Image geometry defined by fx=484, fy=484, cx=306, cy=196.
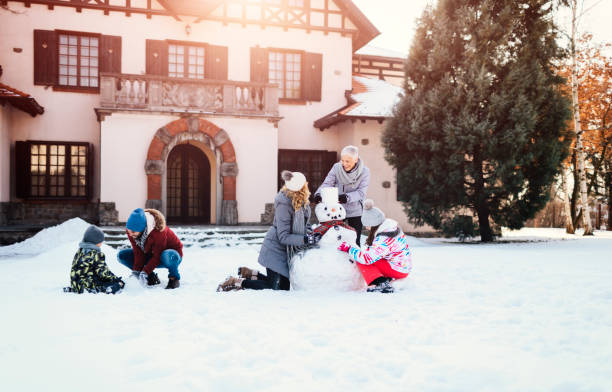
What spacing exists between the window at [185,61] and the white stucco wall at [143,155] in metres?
2.40

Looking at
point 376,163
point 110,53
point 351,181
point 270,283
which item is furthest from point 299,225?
point 110,53

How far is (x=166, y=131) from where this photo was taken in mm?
13023

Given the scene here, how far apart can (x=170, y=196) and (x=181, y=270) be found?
7.74 m

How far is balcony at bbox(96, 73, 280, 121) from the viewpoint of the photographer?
12.8 meters

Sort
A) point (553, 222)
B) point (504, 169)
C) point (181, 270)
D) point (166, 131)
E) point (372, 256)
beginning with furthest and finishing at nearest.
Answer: point (553, 222), point (166, 131), point (504, 169), point (181, 270), point (372, 256)

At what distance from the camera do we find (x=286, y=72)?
51.2 feet

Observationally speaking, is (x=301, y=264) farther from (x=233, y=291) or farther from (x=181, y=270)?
(x=181, y=270)

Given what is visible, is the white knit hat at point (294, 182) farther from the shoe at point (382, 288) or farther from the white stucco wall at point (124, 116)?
the white stucco wall at point (124, 116)

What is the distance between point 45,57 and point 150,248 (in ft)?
36.1

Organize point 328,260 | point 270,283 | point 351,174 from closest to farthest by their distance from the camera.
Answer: point 328,260, point 270,283, point 351,174

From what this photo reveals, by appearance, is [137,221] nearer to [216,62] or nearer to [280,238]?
[280,238]

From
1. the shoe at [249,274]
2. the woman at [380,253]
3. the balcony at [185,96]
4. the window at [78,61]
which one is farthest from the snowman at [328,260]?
the window at [78,61]

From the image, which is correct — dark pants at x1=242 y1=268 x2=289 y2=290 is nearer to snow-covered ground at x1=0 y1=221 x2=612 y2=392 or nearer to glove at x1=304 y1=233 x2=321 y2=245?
snow-covered ground at x1=0 y1=221 x2=612 y2=392

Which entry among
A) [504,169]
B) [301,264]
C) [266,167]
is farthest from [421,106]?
[301,264]
